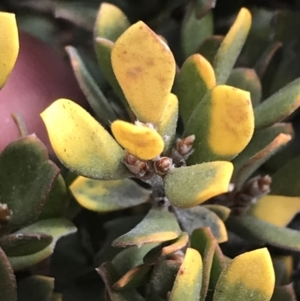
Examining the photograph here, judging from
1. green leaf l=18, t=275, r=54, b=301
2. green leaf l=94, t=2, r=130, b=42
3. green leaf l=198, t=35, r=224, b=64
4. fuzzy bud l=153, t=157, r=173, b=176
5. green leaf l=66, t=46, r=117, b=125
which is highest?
green leaf l=94, t=2, r=130, b=42

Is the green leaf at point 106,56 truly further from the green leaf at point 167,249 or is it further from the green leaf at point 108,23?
the green leaf at point 167,249

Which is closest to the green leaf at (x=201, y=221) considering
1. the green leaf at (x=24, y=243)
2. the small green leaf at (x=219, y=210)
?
the small green leaf at (x=219, y=210)

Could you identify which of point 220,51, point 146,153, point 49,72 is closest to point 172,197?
point 146,153

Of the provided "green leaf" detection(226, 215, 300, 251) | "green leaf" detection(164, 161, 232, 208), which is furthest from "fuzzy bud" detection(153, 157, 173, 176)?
"green leaf" detection(226, 215, 300, 251)

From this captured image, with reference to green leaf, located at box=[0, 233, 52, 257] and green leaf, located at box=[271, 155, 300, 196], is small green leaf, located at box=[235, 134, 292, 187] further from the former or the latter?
green leaf, located at box=[0, 233, 52, 257]

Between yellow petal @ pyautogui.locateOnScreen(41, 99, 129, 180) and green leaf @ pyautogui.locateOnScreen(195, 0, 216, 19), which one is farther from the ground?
green leaf @ pyautogui.locateOnScreen(195, 0, 216, 19)

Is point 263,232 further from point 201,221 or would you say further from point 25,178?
point 25,178
